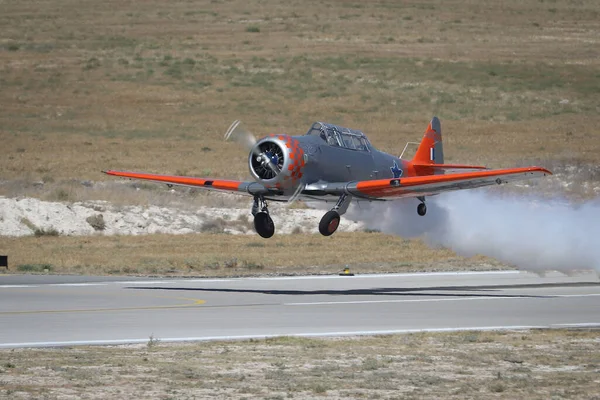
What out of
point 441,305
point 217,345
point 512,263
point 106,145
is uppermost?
point 106,145

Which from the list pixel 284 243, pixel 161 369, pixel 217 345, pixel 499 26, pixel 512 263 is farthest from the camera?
pixel 499 26

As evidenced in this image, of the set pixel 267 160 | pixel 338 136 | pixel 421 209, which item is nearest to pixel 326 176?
pixel 338 136

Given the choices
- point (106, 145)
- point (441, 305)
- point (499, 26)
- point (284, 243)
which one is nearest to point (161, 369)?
point (441, 305)

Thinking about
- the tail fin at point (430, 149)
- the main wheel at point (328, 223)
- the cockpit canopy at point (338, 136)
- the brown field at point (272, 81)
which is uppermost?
the brown field at point (272, 81)

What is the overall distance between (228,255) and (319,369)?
21.0 meters

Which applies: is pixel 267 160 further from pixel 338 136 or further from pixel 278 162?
pixel 338 136

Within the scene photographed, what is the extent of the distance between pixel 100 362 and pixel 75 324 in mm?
4778

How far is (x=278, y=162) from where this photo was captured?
26750 mm

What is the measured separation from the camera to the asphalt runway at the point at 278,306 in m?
19.8

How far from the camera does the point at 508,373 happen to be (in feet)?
51.0

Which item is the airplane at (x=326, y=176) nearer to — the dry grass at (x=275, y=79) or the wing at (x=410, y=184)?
the wing at (x=410, y=184)

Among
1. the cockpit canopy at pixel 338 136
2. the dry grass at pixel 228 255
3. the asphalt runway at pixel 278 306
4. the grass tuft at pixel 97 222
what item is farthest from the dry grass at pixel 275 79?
the cockpit canopy at pixel 338 136

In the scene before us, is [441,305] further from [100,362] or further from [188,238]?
Answer: [188,238]

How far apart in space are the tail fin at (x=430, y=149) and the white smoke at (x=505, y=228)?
2100 millimetres
